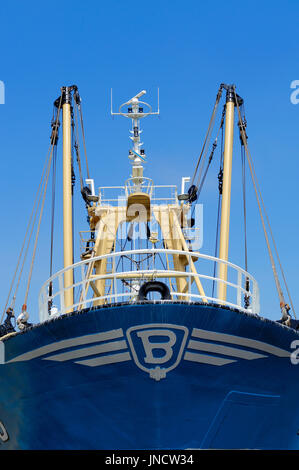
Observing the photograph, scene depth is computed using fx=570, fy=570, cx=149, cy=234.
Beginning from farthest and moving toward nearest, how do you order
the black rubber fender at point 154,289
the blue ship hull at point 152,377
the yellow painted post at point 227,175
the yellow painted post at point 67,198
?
the yellow painted post at point 227,175 → the yellow painted post at point 67,198 → the black rubber fender at point 154,289 → the blue ship hull at point 152,377

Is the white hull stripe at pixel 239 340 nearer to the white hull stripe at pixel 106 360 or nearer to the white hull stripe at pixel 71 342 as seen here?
the white hull stripe at pixel 106 360

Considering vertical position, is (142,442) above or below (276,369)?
below

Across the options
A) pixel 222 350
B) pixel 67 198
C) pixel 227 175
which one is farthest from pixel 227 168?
pixel 222 350

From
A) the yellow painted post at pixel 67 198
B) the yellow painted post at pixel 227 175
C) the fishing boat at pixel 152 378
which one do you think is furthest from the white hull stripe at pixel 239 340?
the yellow painted post at pixel 227 175

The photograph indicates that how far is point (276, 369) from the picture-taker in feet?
43.0

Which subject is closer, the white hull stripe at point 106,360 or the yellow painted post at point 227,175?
the white hull stripe at point 106,360

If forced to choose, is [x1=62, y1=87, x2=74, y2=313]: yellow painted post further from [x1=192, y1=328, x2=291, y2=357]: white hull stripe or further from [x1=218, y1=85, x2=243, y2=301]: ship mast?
[x1=192, y1=328, x2=291, y2=357]: white hull stripe

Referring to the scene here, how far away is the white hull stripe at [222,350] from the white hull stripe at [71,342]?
5.26ft

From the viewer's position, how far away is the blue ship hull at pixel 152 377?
12242 mm

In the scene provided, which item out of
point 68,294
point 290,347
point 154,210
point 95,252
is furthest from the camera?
point 154,210

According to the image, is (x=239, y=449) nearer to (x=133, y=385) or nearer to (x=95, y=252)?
(x=133, y=385)

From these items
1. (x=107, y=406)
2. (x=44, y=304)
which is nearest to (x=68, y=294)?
(x=44, y=304)
